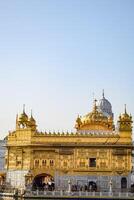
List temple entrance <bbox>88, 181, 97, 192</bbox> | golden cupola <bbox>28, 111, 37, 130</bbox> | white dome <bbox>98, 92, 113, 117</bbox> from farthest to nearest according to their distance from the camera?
white dome <bbox>98, 92, 113, 117</bbox>, golden cupola <bbox>28, 111, 37, 130</bbox>, temple entrance <bbox>88, 181, 97, 192</bbox>

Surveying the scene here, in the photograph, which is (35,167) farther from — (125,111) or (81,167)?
(125,111)

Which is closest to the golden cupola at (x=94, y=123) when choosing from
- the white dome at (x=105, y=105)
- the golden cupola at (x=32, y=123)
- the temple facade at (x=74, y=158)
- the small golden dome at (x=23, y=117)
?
the temple facade at (x=74, y=158)

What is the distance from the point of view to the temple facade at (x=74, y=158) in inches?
1969

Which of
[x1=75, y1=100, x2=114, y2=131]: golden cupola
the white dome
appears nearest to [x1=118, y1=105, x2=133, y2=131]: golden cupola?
[x1=75, y1=100, x2=114, y2=131]: golden cupola

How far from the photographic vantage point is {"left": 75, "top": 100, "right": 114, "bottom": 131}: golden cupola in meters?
56.1

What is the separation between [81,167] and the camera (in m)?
50.3

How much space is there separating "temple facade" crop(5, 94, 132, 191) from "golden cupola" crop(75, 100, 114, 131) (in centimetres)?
420

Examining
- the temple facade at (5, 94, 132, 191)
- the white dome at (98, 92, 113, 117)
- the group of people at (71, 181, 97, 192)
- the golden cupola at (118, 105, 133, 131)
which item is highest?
the white dome at (98, 92, 113, 117)

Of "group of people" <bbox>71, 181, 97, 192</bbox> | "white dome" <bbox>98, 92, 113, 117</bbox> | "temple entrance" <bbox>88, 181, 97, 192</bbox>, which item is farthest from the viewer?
"white dome" <bbox>98, 92, 113, 117</bbox>

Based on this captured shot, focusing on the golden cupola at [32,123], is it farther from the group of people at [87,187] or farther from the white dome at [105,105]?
the white dome at [105,105]

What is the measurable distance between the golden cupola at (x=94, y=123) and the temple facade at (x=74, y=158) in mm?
4196

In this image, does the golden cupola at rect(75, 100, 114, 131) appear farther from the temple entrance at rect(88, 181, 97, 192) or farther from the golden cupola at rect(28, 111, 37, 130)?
the temple entrance at rect(88, 181, 97, 192)

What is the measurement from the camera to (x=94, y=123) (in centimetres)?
5650

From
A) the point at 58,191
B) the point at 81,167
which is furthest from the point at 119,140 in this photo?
the point at 58,191
